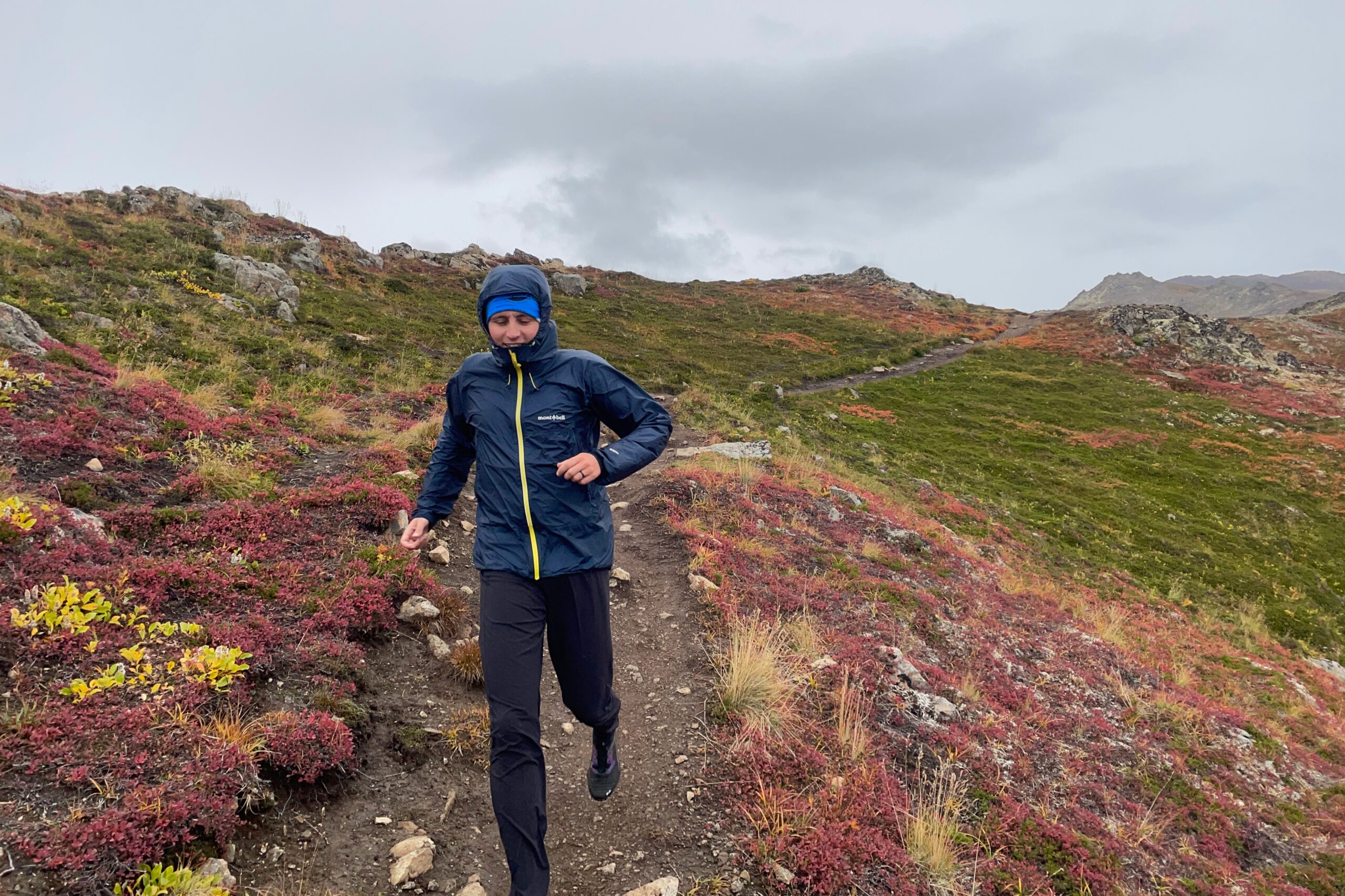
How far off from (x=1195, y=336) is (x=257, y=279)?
62055 mm

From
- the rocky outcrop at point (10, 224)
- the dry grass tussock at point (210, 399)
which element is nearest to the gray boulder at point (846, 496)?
the dry grass tussock at point (210, 399)

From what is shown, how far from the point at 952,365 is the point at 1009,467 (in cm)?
2053

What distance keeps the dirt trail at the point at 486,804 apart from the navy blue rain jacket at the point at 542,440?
1.84m

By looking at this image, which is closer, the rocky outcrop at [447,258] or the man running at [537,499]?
the man running at [537,499]

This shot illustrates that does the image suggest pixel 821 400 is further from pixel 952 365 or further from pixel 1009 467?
pixel 952 365

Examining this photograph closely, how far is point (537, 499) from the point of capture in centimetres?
340

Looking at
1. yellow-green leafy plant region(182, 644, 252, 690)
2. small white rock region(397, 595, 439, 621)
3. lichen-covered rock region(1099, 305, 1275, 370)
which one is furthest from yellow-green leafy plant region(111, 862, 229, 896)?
lichen-covered rock region(1099, 305, 1275, 370)

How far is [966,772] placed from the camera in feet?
16.8

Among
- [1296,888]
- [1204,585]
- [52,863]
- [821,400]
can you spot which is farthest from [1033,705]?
[821,400]

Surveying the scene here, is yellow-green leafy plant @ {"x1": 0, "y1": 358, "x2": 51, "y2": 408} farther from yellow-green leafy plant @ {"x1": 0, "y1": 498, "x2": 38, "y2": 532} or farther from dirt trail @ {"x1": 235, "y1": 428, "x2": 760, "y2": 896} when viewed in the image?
dirt trail @ {"x1": 235, "y1": 428, "x2": 760, "y2": 896}

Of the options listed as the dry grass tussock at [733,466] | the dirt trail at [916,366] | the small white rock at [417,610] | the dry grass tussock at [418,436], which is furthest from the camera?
the dirt trail at [916,366]

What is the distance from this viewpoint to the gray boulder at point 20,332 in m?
9.02

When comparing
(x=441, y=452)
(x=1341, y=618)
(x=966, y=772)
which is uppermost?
(x=441, y=452)

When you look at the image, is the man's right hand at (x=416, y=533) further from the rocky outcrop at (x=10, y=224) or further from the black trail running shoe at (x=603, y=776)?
the rocky outcrop at (x=10, y=224)
